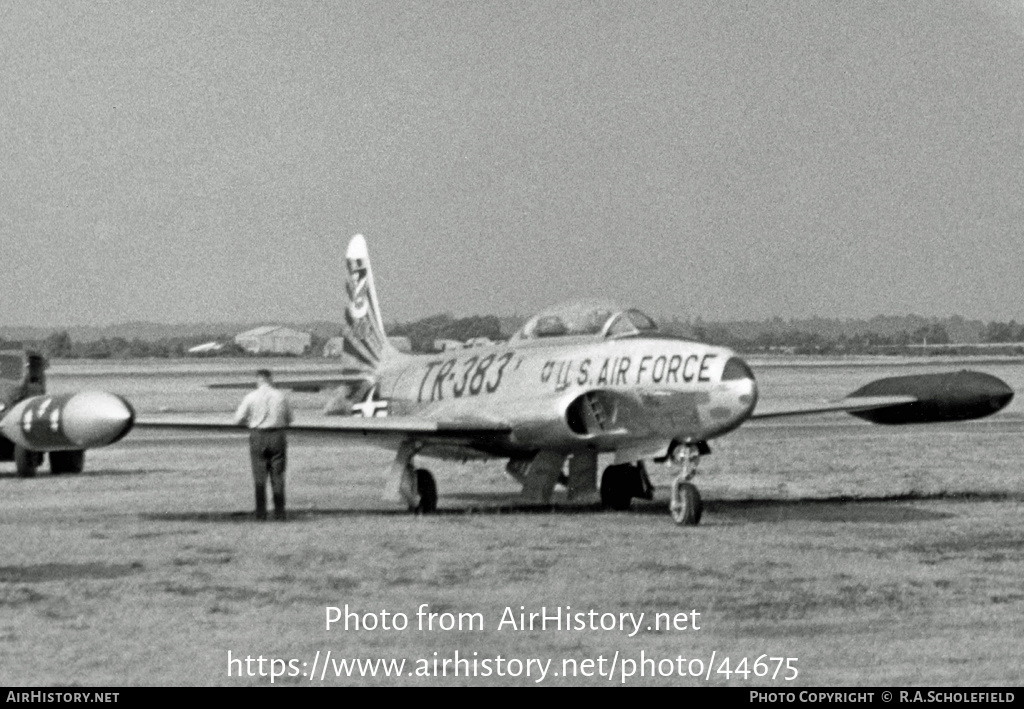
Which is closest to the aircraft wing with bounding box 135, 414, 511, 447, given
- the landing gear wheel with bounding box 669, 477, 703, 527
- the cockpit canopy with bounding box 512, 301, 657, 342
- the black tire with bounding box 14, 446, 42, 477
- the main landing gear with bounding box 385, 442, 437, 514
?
the main landing gear with bounding box 385, 442, 437, 514

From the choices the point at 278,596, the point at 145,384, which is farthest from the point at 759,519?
the point at 145,384

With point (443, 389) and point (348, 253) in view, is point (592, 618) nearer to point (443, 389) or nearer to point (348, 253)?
point (443, 389)

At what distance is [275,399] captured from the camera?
20719 millimetres

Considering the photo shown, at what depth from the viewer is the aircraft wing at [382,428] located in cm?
2111

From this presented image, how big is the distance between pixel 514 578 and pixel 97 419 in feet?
15.5

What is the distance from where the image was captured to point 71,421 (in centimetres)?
1795

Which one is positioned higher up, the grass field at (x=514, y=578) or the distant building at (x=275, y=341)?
the distant building at (x=275, y=341)

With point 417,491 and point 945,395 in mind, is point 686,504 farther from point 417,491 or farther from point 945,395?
point 945,395

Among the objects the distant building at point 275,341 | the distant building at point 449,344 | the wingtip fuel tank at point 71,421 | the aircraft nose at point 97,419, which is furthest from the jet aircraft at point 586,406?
the distant building at point 275,341

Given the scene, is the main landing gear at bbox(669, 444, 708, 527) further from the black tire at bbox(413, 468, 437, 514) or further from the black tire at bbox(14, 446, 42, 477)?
the black tire at bbox(14, 446, 42, 477)

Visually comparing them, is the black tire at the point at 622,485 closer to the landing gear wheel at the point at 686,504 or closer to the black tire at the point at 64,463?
the landing gear wheel at the point at 686,504

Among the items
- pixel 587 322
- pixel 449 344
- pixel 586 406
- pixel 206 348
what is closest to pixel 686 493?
pixel 586 406

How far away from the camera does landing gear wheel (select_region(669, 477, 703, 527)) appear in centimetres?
1958

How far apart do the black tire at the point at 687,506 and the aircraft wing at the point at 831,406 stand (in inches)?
65.3
